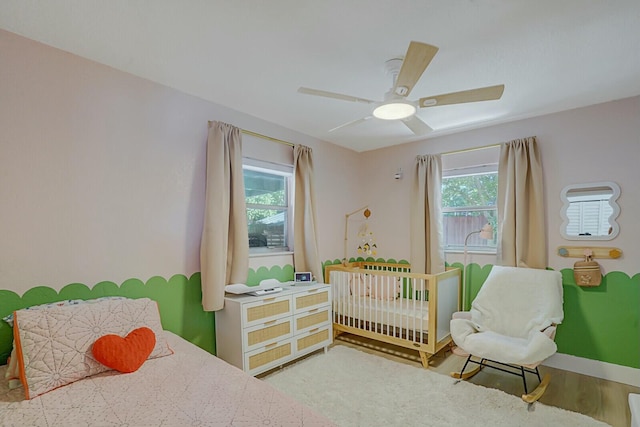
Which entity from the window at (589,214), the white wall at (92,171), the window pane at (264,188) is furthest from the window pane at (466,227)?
the white wall at (92,171)

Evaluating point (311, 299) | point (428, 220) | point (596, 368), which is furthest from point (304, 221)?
point (596, 368)

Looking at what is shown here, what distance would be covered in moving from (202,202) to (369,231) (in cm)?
243

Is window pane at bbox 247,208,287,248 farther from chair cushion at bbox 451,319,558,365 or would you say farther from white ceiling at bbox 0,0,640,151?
chair cushion at bbox 451,319,558,365

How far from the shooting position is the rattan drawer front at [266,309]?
8.38 feet

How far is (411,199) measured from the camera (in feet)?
12.7

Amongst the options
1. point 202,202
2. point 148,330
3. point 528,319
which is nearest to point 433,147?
point 528,319

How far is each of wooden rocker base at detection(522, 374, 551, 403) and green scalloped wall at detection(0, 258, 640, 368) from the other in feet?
1.90

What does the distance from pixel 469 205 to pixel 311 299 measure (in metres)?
2.14

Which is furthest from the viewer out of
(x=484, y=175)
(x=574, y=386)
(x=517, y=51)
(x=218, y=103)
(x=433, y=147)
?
(x=433, y=147)

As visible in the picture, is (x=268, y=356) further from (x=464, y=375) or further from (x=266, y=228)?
(x=464, y=375)

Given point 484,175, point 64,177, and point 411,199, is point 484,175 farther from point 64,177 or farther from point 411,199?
point 64,177

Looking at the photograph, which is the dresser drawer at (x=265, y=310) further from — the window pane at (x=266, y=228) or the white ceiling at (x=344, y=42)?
the white ceiling at (x=344, y=42)

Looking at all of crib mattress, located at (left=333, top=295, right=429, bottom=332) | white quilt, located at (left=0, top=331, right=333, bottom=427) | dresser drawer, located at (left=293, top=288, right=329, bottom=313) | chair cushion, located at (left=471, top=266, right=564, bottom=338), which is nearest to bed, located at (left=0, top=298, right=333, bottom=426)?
white quilt, located at (left=0, top=331, right=333, bottom=427)

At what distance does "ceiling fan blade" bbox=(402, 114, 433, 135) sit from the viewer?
2247mm
